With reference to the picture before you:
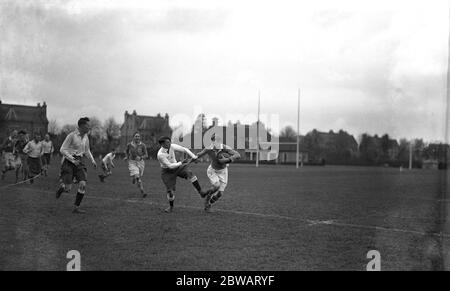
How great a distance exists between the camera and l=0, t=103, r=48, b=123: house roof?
8.95 metres

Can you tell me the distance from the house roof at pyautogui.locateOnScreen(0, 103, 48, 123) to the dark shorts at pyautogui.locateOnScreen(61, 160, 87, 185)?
1.49 metres

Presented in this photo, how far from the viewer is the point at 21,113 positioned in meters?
9.73

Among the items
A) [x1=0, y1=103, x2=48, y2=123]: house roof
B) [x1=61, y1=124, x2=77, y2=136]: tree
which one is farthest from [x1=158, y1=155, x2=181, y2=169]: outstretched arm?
[x1=0, y1=103, x2=48, y2=123]: house roof

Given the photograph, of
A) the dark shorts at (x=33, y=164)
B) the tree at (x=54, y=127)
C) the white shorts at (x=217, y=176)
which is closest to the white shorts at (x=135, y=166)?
the tree at (x=54, y=127)

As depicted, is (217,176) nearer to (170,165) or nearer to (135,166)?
(170,165)

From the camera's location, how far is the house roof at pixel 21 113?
8953 mm

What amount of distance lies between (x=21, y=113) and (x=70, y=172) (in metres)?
1.88

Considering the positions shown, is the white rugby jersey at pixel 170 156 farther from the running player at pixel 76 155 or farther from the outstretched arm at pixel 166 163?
the running player at pixel 76 155

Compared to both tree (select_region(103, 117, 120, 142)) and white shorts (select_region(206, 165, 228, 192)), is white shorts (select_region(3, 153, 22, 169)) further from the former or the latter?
white shorts (select_region(206, 165, 228, 192))

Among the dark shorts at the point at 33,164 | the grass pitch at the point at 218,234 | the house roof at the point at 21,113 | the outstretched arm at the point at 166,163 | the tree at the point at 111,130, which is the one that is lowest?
the grass pitch at the point at 218,234

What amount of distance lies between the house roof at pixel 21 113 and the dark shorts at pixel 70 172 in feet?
4.88
